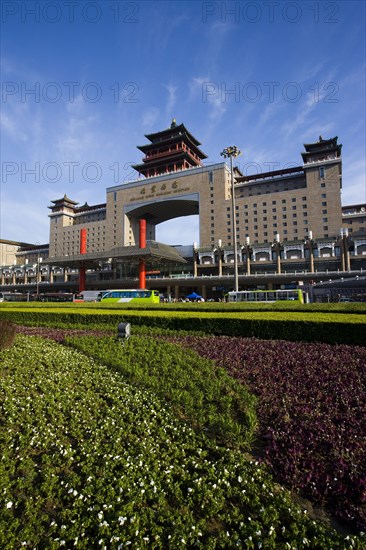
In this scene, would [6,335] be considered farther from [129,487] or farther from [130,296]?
[130,296]

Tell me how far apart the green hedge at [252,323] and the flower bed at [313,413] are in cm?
79

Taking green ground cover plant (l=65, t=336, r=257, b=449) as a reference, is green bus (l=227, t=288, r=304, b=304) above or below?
above

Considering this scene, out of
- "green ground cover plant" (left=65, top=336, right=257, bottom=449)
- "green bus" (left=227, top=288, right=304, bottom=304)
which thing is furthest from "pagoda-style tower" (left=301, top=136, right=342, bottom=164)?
"green ground cover plant" (left=65, top=336, right=257, bottom=449)

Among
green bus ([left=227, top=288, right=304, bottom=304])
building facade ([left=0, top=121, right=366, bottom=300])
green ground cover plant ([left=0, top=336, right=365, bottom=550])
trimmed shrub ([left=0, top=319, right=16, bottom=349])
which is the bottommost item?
green ground cover plant ([left=0, top=336, right=365, bottom=550])

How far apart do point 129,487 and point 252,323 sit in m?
8.60

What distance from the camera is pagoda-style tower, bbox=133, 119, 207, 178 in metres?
97.6

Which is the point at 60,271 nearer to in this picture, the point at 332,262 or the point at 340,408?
the point at 332,262

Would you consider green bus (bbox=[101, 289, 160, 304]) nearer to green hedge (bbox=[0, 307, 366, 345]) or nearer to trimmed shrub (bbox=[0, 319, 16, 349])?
green hedge (bbox=[0, 307, 366, 345])

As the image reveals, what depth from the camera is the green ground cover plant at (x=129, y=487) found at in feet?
10.3

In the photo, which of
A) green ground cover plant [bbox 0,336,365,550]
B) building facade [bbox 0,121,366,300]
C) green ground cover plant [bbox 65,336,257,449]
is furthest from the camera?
building facade [bbox 0,121,366,300]

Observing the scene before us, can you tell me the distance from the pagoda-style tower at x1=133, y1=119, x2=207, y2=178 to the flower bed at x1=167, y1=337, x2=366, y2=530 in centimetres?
9428

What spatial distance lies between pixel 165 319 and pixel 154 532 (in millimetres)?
10504

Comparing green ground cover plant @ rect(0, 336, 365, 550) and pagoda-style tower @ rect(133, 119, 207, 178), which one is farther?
pagoda-style tower @ rect(133, 119, 207, 178)

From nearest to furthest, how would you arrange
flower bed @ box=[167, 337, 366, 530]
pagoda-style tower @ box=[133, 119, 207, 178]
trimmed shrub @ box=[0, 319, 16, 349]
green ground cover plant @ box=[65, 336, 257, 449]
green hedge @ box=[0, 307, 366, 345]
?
flower bed @ box=[167, 337, 366, 530] < green ground cover plant @ box=[65, 336, 257, 449] < trimmed shrub @ box=[0, 319, 16, 349] < green hedge @ box=[0, 307, 366, 345] < pagoda-style tower @ box=[133, 119, 207, 178]
